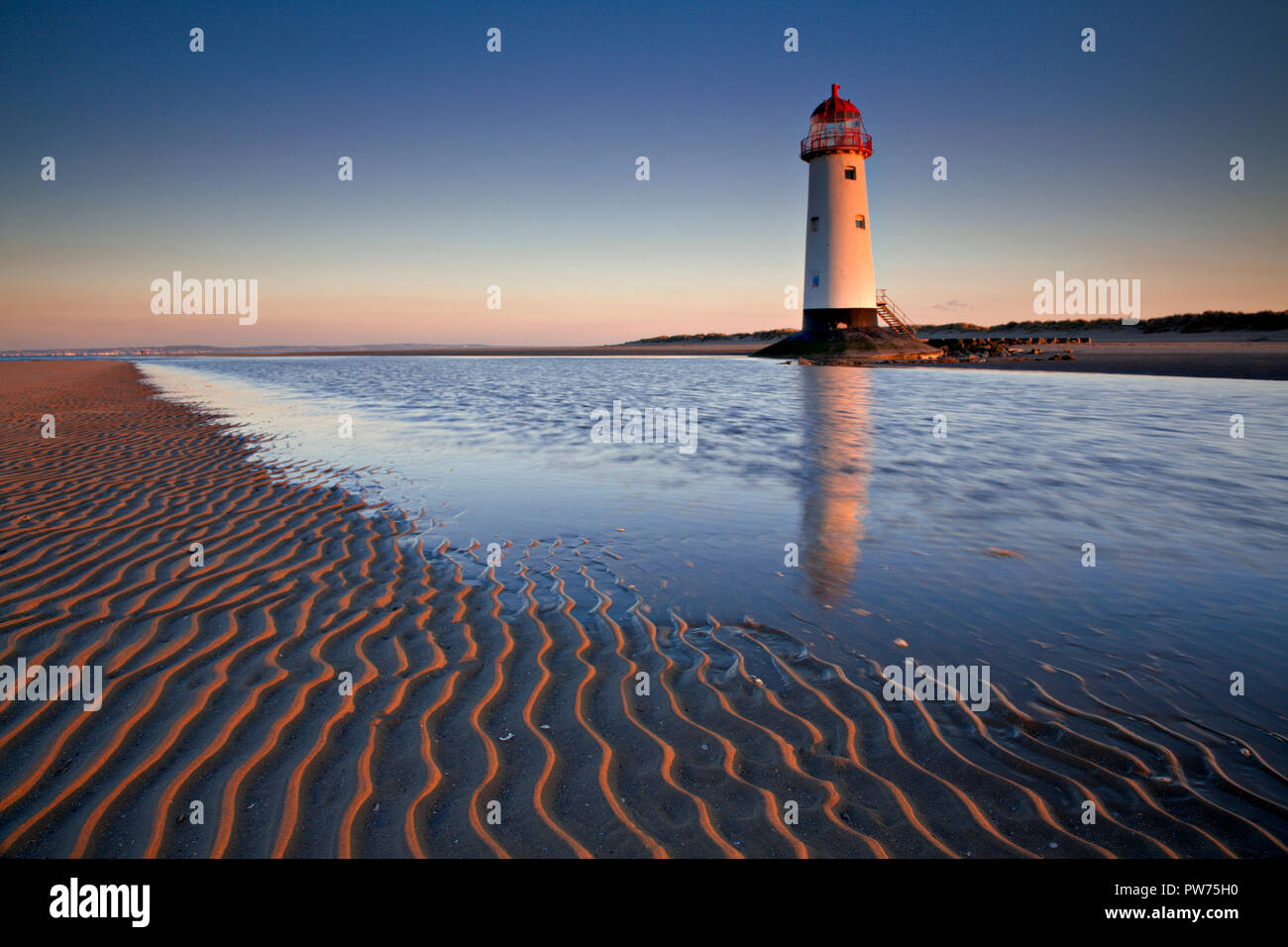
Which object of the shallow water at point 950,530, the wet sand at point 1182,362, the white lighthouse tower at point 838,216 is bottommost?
the shallow water at point 950,530

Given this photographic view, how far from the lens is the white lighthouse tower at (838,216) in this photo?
1436 inches

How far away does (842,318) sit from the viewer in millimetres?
38281

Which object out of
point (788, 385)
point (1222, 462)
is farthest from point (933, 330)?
point (1222, 462)

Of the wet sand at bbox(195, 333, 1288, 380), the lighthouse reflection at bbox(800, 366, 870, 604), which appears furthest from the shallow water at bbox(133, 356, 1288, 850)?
the wet sand at bbox(195, 333, 1288, 380)

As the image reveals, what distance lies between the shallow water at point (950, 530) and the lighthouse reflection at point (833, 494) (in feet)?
0.16

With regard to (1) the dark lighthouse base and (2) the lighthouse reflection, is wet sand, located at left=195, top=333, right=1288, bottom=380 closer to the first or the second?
(1) the dark lighthouse base

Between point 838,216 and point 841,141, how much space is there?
4.32 m

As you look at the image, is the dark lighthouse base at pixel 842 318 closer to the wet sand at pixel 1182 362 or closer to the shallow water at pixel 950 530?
the wet sand at pixel 1182 362

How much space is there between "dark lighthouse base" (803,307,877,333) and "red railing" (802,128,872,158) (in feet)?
30.0

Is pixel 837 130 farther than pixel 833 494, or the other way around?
pixel 837 130

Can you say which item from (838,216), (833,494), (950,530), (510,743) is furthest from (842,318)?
(510,743)

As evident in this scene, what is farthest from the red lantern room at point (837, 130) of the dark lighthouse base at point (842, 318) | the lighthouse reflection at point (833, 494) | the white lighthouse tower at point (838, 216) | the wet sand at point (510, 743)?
the wet sand at point (510, 743)

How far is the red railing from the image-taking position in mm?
36219

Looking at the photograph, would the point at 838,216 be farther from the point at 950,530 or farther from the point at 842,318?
the point at 950,530
